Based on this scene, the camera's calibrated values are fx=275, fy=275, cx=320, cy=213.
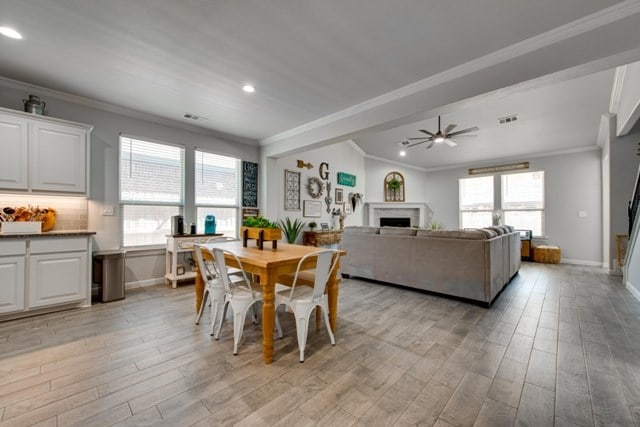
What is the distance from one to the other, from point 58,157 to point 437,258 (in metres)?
4.86

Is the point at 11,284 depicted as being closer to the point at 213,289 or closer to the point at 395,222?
the point at 213,289

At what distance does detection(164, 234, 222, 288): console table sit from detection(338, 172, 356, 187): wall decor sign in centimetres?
390

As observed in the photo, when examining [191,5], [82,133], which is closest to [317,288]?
[191,5]

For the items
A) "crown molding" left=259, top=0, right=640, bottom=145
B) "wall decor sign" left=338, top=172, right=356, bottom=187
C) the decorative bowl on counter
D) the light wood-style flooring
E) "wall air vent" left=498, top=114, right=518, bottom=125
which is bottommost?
the light wood-style flooring

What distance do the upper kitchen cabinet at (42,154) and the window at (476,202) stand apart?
8803mm

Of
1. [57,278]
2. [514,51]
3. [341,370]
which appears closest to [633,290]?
[514,51]

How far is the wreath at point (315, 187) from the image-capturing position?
6480 millimetres

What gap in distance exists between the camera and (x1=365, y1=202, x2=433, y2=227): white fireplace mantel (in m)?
8.13

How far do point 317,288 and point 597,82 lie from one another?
479 centimetres

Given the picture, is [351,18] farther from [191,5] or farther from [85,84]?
[85,84]

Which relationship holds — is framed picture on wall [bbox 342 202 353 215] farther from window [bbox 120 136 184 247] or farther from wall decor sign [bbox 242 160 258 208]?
window [bbox 120 136 184 247]

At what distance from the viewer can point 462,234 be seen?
3.56 metres

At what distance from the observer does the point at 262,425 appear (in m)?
1.46

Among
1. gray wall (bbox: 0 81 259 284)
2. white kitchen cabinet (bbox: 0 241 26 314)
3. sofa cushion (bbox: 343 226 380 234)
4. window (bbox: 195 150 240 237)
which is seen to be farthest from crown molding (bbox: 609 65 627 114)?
white kitchen cabinet (bbox: 0 241 26 314)
